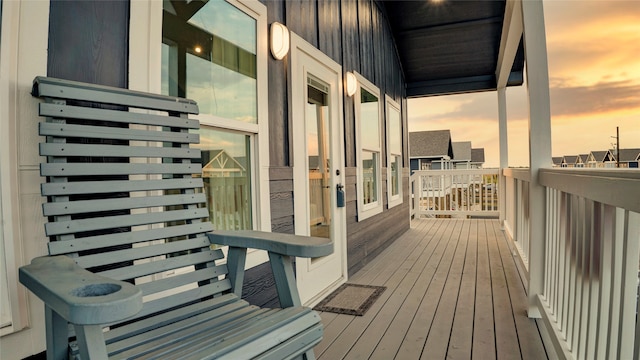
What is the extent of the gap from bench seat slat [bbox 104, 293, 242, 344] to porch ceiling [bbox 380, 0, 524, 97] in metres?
5.23

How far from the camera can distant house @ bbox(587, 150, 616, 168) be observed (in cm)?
149

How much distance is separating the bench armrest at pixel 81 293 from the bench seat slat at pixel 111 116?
472 millimetres

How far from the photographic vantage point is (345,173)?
3625 mm

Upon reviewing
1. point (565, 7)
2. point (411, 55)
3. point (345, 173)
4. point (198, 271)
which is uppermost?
point (411, 55)

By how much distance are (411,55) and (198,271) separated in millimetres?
5974

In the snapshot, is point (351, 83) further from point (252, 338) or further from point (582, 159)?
point (252, 338)

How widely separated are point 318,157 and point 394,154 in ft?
9.89

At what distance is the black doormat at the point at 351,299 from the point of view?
2668mm

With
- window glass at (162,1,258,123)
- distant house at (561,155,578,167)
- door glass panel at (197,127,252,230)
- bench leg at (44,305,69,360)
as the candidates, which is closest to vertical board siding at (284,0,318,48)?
window glass at (162,1,258,123)

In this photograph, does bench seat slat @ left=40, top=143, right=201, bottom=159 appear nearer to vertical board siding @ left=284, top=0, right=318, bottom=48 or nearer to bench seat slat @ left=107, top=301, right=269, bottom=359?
bench seat slat @ left=107, top=301, right=269, bottom=359

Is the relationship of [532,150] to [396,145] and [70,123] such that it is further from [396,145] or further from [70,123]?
[396,145]

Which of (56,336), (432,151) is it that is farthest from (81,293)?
(432,151)

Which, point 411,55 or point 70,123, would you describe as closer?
point 70,123

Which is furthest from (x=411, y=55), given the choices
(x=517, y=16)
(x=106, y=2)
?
(x=106, y=2)
